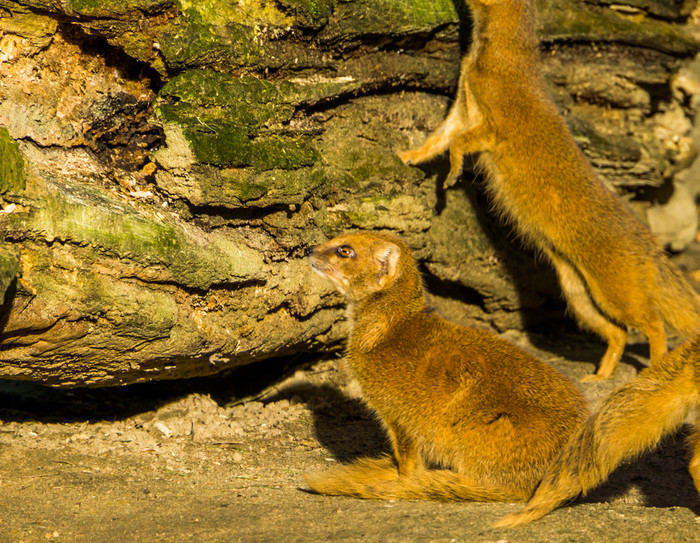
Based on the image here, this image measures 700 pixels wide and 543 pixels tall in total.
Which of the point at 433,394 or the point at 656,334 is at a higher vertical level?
the point at 433,394

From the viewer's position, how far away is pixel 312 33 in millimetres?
5105

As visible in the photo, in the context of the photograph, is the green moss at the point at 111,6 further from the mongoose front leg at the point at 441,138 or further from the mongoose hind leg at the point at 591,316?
the mongoose hind leg at the point at 591,316

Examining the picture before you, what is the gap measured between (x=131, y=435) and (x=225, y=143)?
1.99m

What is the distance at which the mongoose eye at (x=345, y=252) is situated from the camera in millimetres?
4598

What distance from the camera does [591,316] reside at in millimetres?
6484

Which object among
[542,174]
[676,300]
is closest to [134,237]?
[542,174]

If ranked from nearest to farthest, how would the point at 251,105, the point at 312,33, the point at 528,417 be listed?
the point at 528,417 < the point at 251,105 < the point at 312,33

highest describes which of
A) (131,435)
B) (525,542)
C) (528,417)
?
(528,417)

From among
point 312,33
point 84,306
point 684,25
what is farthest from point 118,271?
point 684,25

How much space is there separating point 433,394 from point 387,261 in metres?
0.83

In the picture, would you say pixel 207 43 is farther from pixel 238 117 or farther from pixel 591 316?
pixel 591 316

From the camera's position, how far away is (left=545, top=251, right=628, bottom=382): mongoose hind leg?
6.38m

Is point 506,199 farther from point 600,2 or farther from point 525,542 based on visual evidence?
point 525,542

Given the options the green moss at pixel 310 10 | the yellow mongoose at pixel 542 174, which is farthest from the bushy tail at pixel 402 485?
the green moss at pixel 310 10
